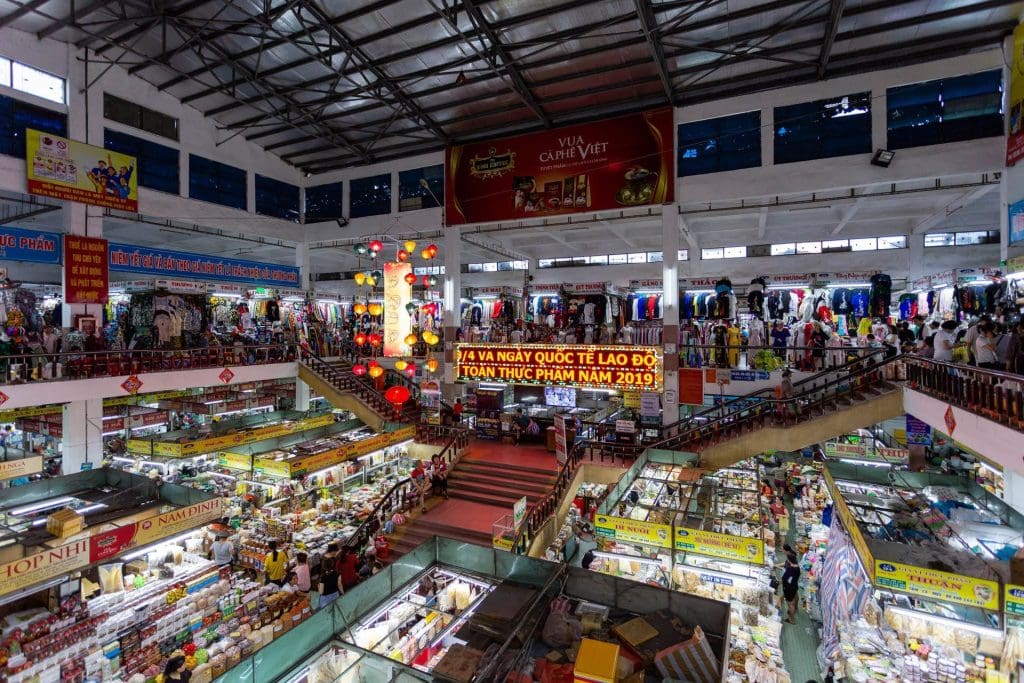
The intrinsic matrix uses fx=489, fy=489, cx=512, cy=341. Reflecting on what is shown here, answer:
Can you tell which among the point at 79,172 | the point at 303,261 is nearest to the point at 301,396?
the point at 303,261

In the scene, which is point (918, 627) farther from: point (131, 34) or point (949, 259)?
point (131, 34)

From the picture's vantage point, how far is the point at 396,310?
1309cm

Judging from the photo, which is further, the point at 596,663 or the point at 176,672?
the point at 176,672

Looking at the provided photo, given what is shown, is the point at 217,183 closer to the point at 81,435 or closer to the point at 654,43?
the point at 81,435

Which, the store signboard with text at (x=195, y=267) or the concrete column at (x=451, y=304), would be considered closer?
the store signboard with text at (x=195, y=267)

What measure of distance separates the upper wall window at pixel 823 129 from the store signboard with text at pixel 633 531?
10.9 m

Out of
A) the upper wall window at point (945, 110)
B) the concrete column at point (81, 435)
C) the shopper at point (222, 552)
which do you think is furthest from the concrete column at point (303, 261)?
the upper wall window at point (945, 110)

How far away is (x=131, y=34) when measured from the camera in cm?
1290

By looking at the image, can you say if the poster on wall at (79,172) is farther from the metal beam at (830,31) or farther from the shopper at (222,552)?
the metal beam at (830,31)

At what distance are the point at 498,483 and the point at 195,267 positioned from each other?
1214 cm

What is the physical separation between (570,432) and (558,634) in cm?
903

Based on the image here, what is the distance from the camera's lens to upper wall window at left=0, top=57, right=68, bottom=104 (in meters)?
12.7

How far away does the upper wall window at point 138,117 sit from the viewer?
1486cm

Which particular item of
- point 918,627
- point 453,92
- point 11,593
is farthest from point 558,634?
point 453,92
